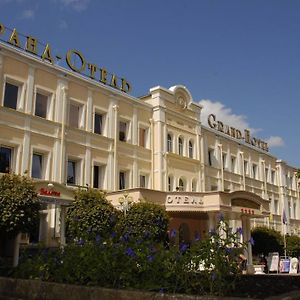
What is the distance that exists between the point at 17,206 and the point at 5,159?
19.2 ft

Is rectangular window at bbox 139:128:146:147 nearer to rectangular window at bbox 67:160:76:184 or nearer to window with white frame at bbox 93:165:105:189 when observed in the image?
window with white frame at bbox 93:165:105:189

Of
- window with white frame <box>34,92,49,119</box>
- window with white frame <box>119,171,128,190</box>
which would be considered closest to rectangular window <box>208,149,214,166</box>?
window with white frame <box>119,171,128,190</box>

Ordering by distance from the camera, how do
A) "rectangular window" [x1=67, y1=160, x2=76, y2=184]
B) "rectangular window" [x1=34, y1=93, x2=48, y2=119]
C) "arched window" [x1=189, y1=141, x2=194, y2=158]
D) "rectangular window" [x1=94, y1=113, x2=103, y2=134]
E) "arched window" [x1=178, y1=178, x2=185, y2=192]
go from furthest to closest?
"arched window" [x1=189, y1=141, x2=194, y2=158] → "arched window" [x1=178, y1=178, x2=185, y2=192] → "rectangular window" [x1=94, y1=113, x2=103, y2=134] → "rectangular window" [x1=67, y1=160, x2=76, y2=184] → "rectangular window" [x1=34, y1=93, x2=48, y2=119]

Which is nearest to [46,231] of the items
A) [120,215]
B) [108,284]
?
[120,215]

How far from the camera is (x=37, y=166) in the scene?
25.0m

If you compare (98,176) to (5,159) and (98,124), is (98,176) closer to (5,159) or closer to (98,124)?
(98,124)

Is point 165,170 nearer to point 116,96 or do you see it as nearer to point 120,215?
point 116,96

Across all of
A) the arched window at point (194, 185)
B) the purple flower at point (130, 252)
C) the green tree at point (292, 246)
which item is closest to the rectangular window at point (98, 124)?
the arched window at point (194, 185)

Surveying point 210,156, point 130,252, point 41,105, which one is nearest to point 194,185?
point 210,156

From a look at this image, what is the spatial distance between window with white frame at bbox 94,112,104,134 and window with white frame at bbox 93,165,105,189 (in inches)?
95.1

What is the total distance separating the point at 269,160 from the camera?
4988 cm

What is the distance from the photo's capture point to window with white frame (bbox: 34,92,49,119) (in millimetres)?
25781

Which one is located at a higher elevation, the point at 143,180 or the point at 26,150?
the point at 26,150

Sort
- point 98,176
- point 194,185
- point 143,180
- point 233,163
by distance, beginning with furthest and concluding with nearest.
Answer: point 233,163 < point 194,185 < point 143,180 < point 98,176
